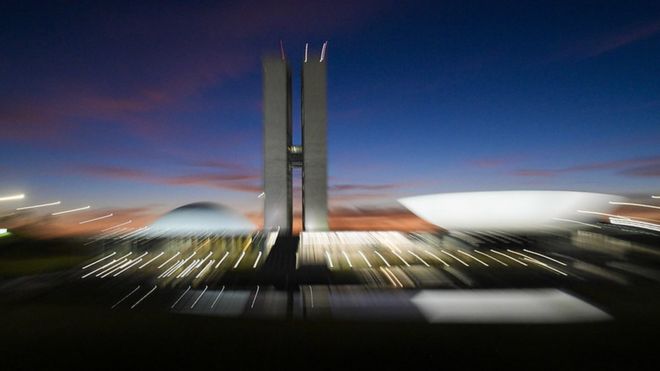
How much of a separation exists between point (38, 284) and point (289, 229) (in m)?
24.2

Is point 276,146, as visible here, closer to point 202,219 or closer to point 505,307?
point 202,219

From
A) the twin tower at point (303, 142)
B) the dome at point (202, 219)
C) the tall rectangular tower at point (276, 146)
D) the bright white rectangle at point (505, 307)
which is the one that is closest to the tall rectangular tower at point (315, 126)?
the twin tower at point (303, 142)

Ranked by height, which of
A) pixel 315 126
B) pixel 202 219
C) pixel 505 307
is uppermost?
pixel 315 126

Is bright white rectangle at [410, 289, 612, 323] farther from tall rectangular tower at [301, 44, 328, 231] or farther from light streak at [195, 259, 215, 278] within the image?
tall rectangular tower at [301, 44, 328, 231]

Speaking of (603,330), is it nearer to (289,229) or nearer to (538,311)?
(538,311)

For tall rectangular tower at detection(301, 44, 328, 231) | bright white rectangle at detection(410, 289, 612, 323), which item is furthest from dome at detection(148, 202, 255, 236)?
bright white rectangle at detection(410, 289, 612, 323)

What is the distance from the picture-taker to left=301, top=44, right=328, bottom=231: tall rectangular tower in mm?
34625

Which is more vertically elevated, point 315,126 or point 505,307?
point 315,126

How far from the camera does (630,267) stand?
43.1ft

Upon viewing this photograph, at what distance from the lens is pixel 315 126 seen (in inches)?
1379

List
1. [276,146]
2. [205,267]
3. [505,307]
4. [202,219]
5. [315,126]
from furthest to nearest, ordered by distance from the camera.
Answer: [202,219]
[315,126]
[276,146]
[205,267]
[505,307]

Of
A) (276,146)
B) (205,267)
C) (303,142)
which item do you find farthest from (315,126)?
(205,267)

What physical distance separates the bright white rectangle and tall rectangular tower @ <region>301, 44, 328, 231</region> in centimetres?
2522

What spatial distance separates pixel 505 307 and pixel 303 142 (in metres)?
28.7
